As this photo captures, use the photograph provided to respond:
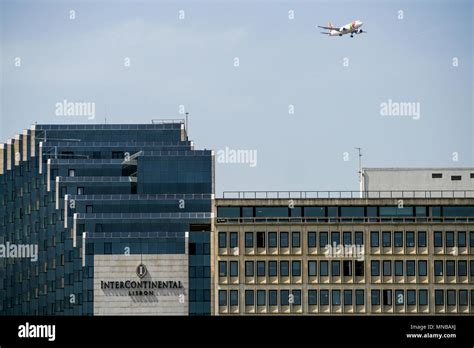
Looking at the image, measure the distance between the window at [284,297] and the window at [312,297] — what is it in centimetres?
236

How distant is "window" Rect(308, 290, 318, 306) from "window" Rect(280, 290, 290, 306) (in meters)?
2.36

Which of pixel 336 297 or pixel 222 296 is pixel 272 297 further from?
pixel 336 297

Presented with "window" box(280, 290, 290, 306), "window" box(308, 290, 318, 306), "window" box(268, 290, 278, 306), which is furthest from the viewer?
"window" box(308, 290, 318, 306)

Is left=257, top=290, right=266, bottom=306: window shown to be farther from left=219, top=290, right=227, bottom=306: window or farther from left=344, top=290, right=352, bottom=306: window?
left=344, top=290, right=352, bottom=306: window

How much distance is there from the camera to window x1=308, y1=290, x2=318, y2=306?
19875 cm

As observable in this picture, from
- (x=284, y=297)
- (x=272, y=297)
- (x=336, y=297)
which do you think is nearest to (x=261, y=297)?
(x=272, y=297)

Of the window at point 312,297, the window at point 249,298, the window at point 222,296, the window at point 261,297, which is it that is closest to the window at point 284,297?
the window at point 261,297

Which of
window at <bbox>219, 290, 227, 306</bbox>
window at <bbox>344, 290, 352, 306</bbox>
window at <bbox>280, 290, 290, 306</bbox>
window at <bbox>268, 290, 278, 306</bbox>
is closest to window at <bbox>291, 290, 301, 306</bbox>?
window at <bbox>280, 290, 290, 306</bbox>

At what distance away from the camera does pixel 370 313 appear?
198250 mm

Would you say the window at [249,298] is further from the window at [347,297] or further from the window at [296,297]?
the window at [347,297]
